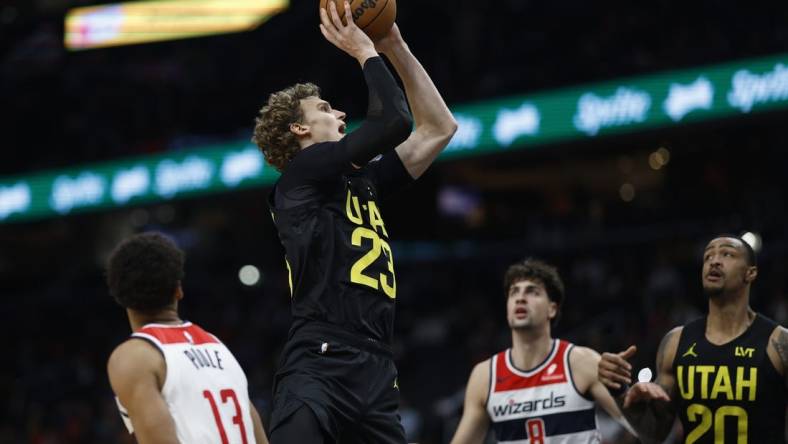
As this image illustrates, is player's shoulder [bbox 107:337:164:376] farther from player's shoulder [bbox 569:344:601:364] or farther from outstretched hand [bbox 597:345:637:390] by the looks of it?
player's shoulder [bbox 569:344:601:364]

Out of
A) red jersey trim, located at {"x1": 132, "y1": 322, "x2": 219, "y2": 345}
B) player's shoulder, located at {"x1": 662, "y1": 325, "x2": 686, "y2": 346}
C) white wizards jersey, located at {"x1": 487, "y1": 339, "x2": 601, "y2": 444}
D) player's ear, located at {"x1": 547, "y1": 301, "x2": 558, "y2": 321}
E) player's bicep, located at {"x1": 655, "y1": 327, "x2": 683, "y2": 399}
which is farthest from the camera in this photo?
player's ear, located at {"x1": 547, "y1": 301, "x2": 558, "y2": 321}

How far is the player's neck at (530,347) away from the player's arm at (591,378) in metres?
0.17

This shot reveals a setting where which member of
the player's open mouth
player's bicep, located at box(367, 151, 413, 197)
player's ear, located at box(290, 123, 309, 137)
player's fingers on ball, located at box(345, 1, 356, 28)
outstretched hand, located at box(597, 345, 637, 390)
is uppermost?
A: player's fingers on ball, located at box(345, 1, 356, 28)

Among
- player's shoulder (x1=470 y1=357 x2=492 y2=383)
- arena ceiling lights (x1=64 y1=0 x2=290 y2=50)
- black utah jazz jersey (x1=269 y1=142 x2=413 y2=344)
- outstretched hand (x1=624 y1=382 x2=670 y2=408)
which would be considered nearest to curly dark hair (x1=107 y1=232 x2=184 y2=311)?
black utah jazz jersey (x1=269 y1=142 x2=413 y2=344)

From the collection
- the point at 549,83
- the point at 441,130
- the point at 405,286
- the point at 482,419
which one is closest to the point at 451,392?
the point at 405,286

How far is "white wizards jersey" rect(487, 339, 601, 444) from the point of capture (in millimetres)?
6613

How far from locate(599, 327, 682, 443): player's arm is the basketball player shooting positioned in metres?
1.18

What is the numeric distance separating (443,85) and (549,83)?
218cm

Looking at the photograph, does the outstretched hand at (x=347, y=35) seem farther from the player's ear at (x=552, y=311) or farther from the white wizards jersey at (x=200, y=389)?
the player's ear at (x=552, y=311)

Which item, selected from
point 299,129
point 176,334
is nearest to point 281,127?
point 299,129

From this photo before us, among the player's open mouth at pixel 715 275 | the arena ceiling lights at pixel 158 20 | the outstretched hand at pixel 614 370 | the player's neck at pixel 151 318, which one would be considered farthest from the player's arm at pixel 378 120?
the arena ceiling lights at pixel 158 20

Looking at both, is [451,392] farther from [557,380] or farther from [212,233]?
[212,233]

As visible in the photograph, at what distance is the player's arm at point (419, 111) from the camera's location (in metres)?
5.05

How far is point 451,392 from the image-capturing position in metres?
14.8
